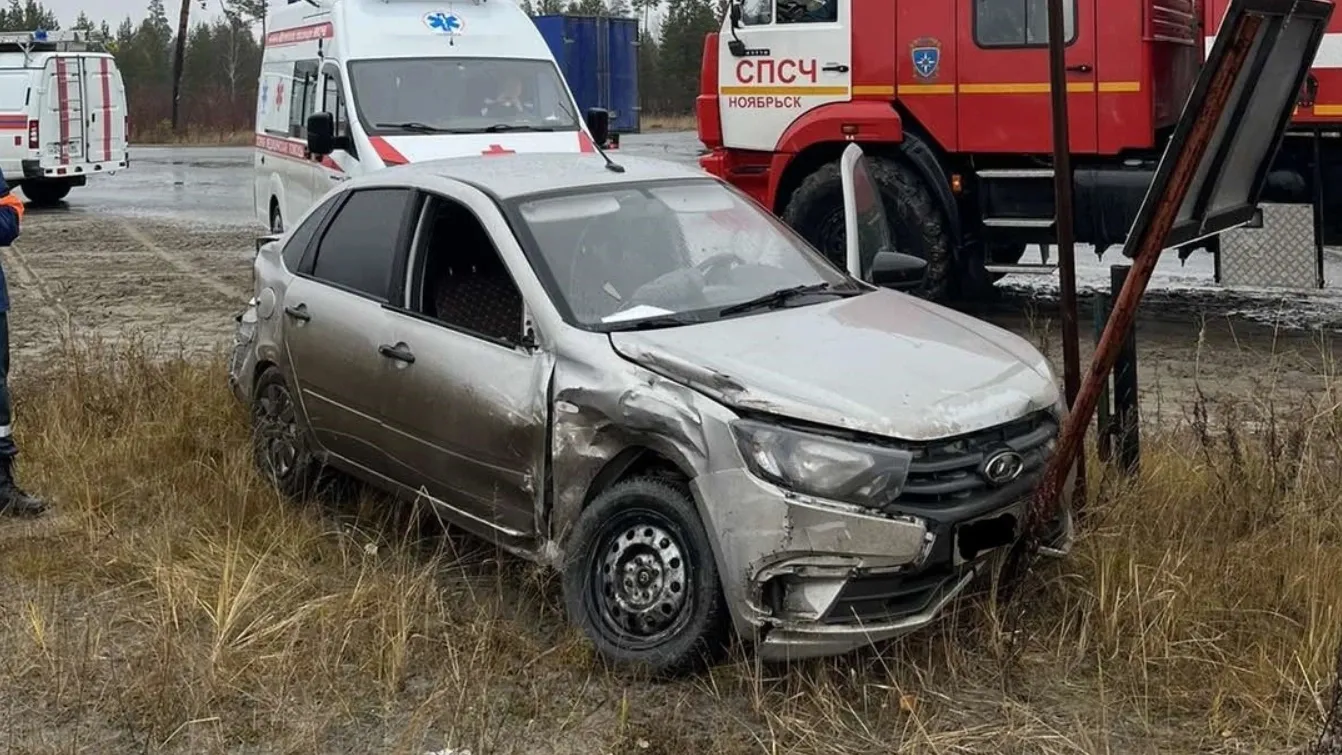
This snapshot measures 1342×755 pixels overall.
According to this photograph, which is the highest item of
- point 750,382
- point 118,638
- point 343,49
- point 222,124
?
point 222,124

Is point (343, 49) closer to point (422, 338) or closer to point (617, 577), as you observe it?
point (422, 338)

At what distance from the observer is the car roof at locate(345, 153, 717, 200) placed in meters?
5.54

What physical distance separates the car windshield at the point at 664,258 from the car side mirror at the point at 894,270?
133 mm

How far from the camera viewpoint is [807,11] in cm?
1046

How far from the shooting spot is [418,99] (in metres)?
11.2

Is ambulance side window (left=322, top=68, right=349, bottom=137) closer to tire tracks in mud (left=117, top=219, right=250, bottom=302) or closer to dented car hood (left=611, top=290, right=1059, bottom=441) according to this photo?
tire tracks in mud (left=117, top=219, right=250, bottom=302)

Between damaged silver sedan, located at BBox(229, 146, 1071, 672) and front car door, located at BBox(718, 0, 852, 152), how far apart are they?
444 cm

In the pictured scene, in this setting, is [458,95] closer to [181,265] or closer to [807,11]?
[807,11]

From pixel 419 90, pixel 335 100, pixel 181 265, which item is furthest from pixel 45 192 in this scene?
pixel 419 90

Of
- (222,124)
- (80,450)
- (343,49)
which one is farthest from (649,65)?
(80,450)

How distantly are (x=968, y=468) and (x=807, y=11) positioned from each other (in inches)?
267

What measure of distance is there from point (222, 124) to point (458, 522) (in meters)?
47.2

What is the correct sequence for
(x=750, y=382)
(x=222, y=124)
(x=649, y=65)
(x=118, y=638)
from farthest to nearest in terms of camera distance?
1. (x=649, y=65)
2. (x=222, y=124)
3. (x=118, y=638)
4. (x=750, y=382)

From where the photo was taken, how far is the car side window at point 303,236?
6.36 m
